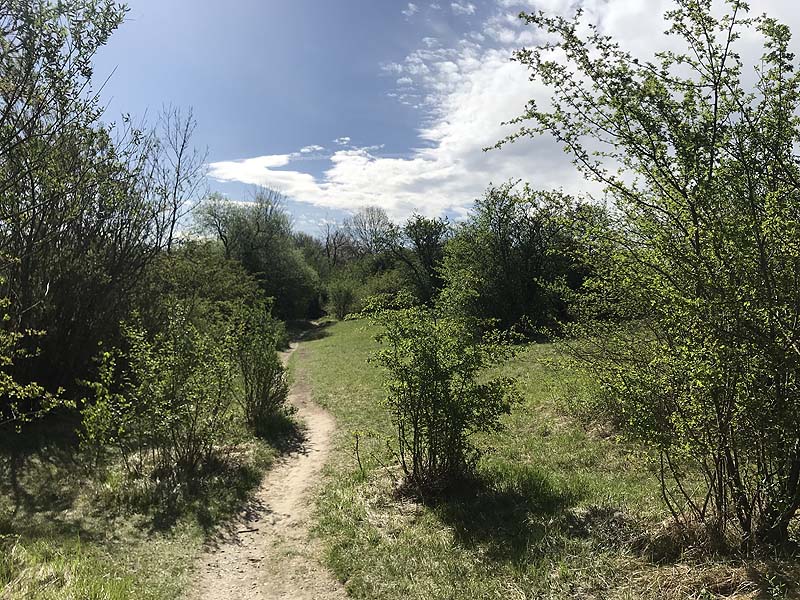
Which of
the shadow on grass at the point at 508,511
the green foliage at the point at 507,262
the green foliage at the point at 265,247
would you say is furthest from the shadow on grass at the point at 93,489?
the green foliage at the point at 265,247

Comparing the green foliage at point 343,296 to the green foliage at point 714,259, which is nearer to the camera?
the green foliage at point 714,259

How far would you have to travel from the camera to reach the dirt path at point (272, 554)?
4730mm

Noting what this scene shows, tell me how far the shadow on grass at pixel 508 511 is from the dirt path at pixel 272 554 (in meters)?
1.55

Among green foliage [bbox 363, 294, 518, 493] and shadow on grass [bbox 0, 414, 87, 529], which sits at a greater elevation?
green foliage [bbox 363, 294, 518, 493]

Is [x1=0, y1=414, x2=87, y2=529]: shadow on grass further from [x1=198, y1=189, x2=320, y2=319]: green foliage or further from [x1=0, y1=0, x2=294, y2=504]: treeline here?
[x1=198, y1=189, x2=320, y2=319]: green foliage

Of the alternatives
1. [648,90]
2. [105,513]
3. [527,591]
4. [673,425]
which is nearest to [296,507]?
[105,513]

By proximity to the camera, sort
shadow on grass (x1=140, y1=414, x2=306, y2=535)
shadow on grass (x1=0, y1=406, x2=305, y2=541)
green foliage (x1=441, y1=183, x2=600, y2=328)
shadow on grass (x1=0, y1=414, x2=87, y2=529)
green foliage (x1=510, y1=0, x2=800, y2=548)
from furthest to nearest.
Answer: green foliage (x1=441, y1=183, x2=600, y2=328) → shadow on grass (x1=0, y1=414, x2=87, y2=529) → shadow on grass (x1=140, y1=414, x2=306, y2=535) → shadow on grass (x1=0, y1=406, x2=305, y2=541) → green foliage (x1=510, y1=0, x2=800, y2=548)

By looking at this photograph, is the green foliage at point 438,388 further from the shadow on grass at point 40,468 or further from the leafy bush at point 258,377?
the leafy bush at point 258,377

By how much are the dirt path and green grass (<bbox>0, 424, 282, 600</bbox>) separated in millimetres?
234

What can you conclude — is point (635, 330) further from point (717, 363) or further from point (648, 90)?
point (648, 90)

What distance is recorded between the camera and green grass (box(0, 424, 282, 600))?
4.36 meters

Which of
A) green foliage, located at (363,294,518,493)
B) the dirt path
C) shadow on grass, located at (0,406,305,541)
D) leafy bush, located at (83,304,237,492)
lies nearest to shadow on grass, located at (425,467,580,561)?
green foliage, located at (363,294,518,493)

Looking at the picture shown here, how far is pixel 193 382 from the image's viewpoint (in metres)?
7.52

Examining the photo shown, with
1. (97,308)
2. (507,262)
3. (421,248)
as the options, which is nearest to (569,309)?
(97,308)
